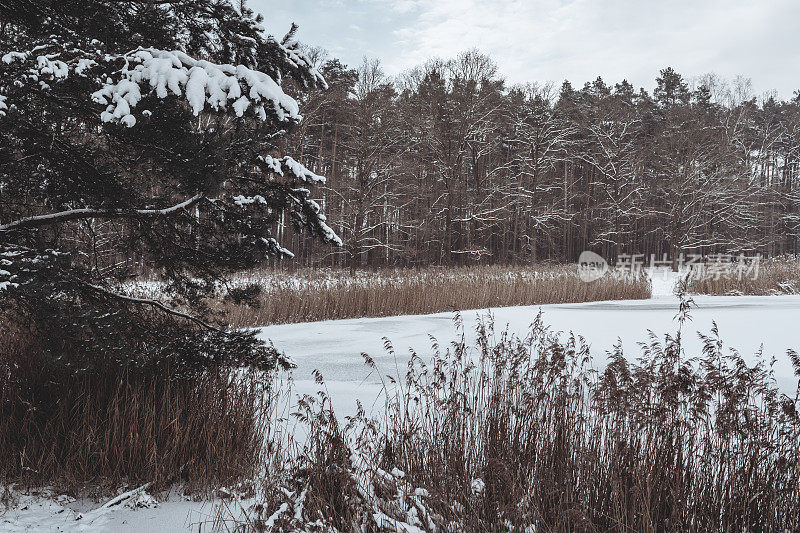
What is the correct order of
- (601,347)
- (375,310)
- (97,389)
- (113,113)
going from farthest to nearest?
(375,310)
(601,347)
(97,389)
(113,113)

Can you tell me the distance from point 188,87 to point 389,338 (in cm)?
477

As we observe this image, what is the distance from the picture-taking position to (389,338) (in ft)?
20.9

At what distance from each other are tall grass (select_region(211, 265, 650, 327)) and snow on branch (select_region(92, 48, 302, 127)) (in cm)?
551

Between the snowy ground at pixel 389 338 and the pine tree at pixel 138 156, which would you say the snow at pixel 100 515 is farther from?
the pine tree at pixel 138 156

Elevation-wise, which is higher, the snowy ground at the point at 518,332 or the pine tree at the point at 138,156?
the pine tree at the point at 138,156

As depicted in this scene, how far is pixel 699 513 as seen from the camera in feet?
6.91

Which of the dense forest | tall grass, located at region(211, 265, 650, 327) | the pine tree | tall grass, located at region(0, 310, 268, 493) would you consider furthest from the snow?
the dense forest

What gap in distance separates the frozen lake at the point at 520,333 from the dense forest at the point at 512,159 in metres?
7.92

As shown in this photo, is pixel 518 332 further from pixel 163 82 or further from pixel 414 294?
pixel 163 82

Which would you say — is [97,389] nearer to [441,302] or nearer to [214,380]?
[214,380]

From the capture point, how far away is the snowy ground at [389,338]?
222 centimetres

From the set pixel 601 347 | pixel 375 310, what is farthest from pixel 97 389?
pixel 375 310

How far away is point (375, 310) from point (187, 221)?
612 cm

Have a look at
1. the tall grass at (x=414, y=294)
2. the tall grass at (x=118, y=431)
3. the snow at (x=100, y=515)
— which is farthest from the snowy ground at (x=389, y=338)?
the tall grass at (x=414, y=294)
